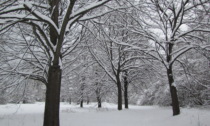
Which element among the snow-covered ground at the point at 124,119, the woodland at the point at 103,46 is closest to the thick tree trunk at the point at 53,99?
the woodland at the point at 103,46

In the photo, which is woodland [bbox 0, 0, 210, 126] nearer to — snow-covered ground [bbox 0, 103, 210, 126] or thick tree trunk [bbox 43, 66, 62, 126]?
thick tree trunk [bbox 43, 66, 62, 126]

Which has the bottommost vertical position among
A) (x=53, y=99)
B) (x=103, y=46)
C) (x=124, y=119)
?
(x=124, y=119)

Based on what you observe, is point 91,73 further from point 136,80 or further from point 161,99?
point 161,99

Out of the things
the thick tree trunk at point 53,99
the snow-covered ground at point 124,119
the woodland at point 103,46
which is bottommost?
the snow-covered ground at point 124,119

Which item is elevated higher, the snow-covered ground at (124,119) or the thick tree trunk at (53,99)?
the thick tree trunk at (53,99)

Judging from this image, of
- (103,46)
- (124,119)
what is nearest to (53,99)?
(124,119)

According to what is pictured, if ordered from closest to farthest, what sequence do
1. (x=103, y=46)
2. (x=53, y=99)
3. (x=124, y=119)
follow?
(x=53, y=99), (x=124, y=119), (x=103, y=46)

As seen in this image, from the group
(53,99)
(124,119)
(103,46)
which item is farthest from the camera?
(103,46)

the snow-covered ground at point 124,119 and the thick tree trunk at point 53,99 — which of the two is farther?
the snow-covered ground at point 124,119

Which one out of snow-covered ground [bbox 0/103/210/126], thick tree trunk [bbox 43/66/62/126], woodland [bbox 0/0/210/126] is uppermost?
woodland [bbox 0/0/210/126]

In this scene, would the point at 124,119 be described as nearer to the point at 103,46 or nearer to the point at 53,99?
the point at 53,99

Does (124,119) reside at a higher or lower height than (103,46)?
lower

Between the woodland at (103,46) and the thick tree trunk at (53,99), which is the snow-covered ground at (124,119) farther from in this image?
the thick tree trunk at (53,99)

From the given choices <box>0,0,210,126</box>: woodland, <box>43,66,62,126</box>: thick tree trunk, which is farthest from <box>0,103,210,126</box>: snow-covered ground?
<box>43,66,62,126</box>: thick tree trunk
